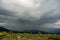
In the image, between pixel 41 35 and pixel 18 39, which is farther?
pixel 41 35

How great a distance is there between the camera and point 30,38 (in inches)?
1169

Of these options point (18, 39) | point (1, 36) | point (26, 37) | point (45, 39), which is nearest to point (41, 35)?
point (45, 39)

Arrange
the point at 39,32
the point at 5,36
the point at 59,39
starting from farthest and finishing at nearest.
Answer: the point at 59,39 < the point at 39,32 < the point at 5,36

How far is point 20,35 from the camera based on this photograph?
2927 cm

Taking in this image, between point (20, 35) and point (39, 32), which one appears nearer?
point (20, 35)

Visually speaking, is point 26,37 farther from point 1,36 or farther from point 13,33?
point 1,36

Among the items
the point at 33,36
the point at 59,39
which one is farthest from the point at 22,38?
the point at 59,39

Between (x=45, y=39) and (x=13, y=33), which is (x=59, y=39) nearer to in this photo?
(x=45, y=39)

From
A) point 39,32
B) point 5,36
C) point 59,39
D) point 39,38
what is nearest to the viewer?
point 5,36

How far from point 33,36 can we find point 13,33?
12.6 ft

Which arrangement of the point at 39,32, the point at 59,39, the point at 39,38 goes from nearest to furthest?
the point at 39,38
the point at 39,32
the point at 59,39

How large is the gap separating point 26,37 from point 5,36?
12.5ft

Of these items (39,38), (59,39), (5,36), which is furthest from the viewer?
(59,39)

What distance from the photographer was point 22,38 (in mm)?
28719
